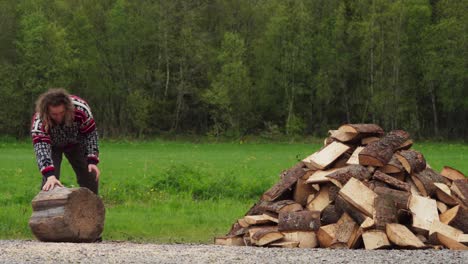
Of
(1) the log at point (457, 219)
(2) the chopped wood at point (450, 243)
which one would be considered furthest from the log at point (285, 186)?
(2) the chopped wood at point (450, 243)

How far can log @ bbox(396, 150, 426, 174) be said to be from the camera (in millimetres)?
11336

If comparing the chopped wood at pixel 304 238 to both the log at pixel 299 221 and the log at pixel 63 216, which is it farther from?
the log at pixel 63 216

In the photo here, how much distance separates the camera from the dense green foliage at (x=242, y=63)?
6097cm

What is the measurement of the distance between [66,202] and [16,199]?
678 centimetres

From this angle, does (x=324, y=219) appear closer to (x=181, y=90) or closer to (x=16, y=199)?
(x=16, y=199)

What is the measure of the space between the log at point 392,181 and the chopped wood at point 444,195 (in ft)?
1.72

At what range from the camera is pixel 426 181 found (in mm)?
11336

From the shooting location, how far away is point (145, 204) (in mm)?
16203

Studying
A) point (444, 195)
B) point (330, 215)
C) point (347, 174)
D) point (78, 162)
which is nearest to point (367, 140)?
point (347, 174)

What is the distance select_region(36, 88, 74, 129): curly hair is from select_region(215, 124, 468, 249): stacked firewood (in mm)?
2671

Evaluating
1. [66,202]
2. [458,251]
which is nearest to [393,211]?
[458,251]

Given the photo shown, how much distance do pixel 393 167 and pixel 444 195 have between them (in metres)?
0.80

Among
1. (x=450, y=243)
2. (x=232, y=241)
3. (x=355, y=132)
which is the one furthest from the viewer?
(x=355, y=132)

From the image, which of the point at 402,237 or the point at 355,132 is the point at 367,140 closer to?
the point at 355,132
